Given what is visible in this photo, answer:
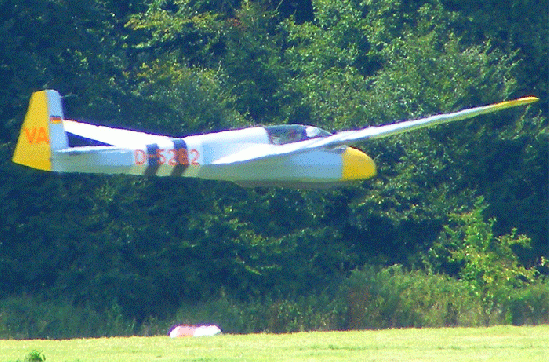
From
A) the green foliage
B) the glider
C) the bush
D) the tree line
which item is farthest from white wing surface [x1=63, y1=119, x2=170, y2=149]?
the green foliage

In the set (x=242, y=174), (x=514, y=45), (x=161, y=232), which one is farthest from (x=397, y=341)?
(x=514, y=45)

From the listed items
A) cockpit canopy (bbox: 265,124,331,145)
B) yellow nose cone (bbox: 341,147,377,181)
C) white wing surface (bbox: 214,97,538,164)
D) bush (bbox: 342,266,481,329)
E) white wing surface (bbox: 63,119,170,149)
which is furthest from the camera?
bush (bbox: 342,266,481,329)

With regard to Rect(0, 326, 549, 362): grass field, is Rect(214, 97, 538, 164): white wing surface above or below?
above

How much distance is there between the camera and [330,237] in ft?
93.7

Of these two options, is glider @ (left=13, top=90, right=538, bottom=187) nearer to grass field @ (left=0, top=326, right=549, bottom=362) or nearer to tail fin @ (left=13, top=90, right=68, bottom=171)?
tail fin @ (left=13, top=90, right=68, bottom=171)

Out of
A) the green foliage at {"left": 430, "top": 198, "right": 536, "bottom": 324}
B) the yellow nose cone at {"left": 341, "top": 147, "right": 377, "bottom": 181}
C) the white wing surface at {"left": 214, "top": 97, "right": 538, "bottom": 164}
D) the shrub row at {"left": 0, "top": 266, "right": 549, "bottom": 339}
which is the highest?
the white wing surface at {"left": 214, "top": 97, "right": 538, "bottom": 164}

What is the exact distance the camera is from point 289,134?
18.8 metres

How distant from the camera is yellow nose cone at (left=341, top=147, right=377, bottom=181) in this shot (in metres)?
19.0

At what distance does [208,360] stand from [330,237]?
14.9m

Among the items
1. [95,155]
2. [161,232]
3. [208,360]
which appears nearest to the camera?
[208,360]

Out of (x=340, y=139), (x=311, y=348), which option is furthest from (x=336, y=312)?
(x=311, y=348)

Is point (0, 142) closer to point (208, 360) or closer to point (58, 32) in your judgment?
point (58, 32)

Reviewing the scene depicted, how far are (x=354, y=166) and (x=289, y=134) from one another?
133cm

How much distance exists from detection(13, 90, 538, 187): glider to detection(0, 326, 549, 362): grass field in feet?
9.28
